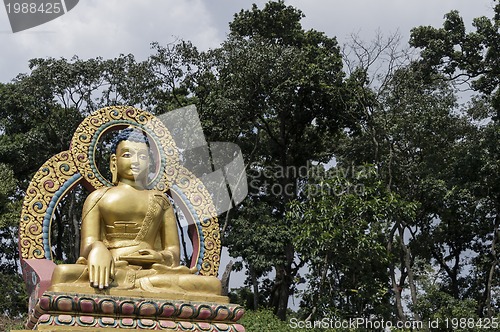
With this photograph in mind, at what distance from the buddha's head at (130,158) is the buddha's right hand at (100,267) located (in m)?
1.21

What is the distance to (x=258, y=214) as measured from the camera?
52.9 ft

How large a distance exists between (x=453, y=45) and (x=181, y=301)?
11.8 metres

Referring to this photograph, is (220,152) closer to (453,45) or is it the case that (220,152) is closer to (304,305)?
(304,305)

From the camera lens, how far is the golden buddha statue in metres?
5.70

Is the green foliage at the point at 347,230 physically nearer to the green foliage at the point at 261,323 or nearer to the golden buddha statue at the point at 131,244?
the green foliage at the point at 261,323

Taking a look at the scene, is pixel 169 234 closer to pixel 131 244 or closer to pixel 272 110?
pixel 131 244

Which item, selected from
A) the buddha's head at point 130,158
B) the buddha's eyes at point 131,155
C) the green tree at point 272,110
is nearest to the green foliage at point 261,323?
the green tree at point 272,110

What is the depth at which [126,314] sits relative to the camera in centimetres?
554

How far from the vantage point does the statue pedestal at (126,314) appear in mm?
5324

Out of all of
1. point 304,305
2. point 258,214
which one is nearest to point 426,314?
point 304,305

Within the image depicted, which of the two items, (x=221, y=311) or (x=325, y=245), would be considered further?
(x=325, y=245)

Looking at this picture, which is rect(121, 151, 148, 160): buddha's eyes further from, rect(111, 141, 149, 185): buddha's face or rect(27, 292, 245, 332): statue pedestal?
rect(27, 292, 245, 332): statue pedestal

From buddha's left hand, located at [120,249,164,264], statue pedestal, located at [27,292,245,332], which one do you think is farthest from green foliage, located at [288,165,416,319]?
statue pedestal, located at [27,292,245,332]

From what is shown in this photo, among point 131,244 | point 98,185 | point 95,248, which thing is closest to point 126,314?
point 95,248
